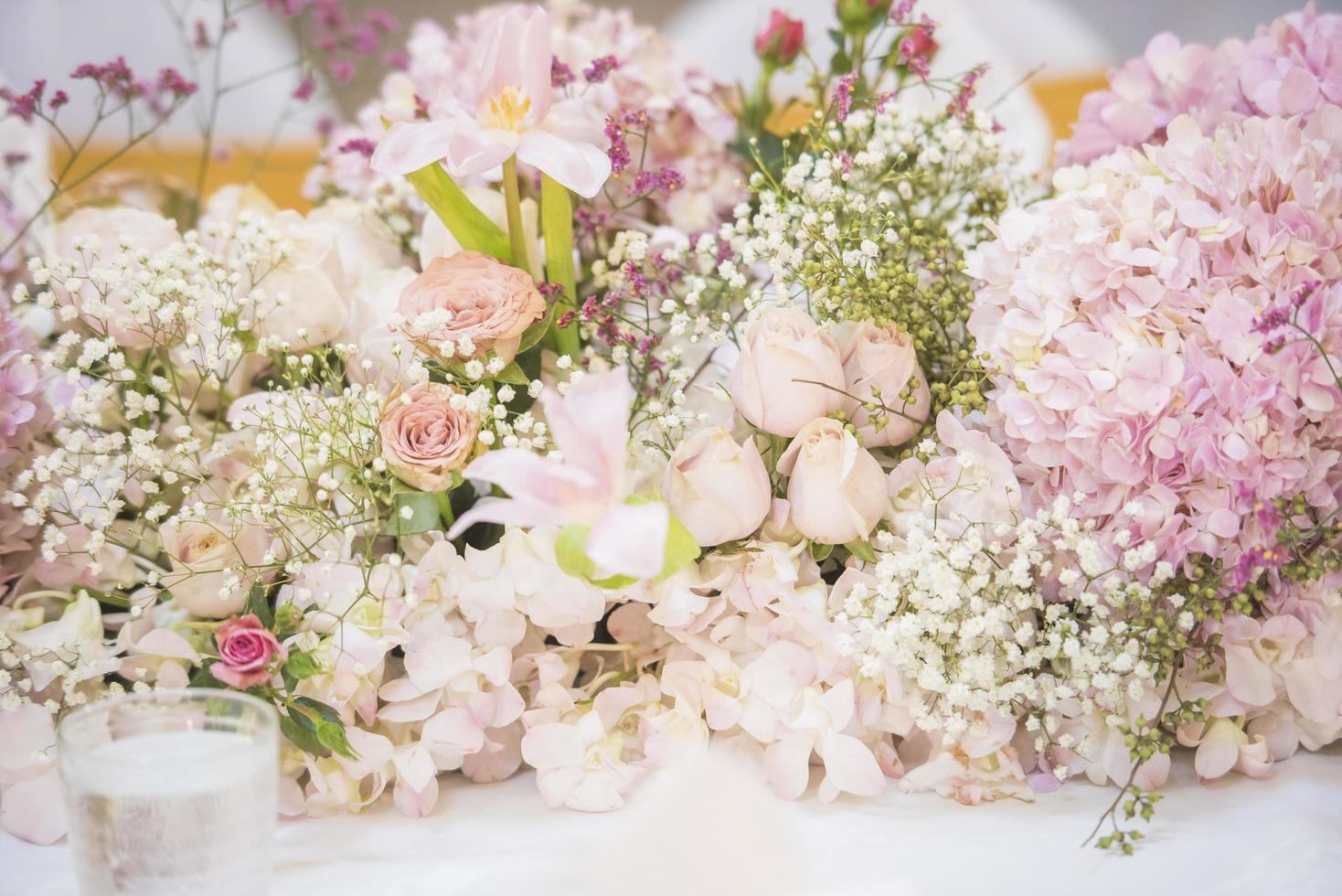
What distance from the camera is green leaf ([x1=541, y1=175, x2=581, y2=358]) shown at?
2.73 feet

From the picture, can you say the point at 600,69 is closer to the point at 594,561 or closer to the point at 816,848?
the point at 594,561

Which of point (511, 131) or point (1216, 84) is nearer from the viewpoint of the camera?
point (511, 131)

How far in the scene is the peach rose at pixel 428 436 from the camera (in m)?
0.72

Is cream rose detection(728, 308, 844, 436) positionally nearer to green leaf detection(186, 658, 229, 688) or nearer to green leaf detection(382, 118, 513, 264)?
green leaf detection(382, 118, 513, 264)

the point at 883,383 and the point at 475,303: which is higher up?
the point at 475,303

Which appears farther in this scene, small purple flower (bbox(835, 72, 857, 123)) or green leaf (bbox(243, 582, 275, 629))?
Answer: small purple flower (bbox(835, 72, 857, 123))

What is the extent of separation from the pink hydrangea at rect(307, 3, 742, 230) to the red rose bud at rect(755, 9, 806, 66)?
0.07 meters

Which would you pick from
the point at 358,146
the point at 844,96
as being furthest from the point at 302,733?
the point at 844,96

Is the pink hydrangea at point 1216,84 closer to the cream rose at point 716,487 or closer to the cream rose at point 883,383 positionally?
the cream rose at point 883,383

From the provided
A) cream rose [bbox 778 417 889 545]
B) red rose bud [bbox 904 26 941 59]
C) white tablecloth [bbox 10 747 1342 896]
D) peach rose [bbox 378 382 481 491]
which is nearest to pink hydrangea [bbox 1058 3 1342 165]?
red rose bud [bbox 904 26 941 59]

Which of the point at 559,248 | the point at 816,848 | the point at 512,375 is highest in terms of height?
the point at 559,248

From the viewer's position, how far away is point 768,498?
733mm

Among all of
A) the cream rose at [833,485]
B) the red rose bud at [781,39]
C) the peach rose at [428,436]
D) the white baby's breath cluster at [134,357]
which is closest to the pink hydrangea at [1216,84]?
the red rose bud at [781,39]

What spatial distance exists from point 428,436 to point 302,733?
0.72 ft
